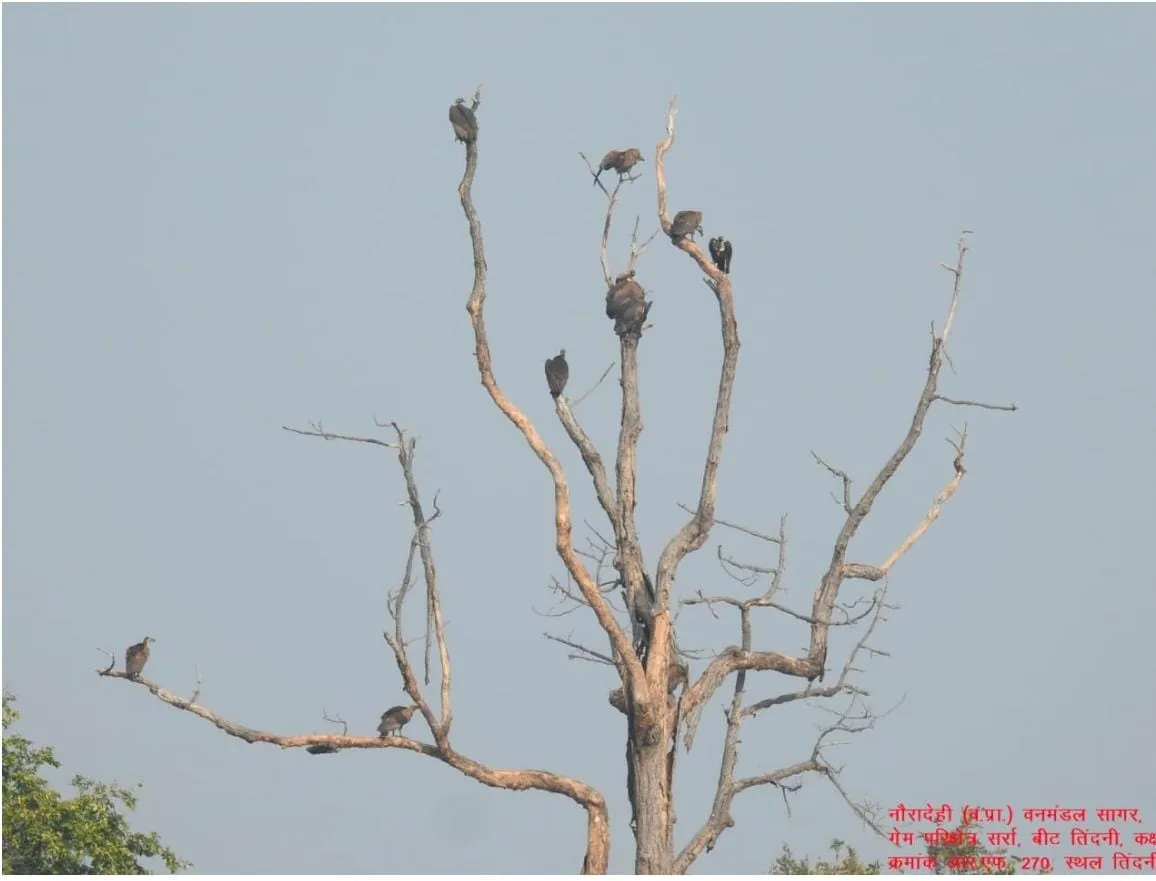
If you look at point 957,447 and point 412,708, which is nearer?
point 412,708

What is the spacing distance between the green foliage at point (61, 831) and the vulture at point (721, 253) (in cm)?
1152

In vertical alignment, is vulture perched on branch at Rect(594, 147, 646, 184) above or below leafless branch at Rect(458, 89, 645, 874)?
above

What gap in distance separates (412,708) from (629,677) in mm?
1485

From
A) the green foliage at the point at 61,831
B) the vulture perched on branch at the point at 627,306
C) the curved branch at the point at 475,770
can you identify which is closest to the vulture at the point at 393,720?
the curved branch at the point at 475,770

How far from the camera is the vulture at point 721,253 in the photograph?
13555mm

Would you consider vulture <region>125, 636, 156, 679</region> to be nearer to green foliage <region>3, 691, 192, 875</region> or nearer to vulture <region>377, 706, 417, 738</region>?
vulture <region>377, 706, 417, 738</region>

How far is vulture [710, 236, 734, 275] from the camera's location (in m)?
13.6

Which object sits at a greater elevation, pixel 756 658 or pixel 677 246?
pixel 677 246

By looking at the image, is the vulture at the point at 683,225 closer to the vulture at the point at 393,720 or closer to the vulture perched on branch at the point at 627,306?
the vulture perched on branch at the point at 627,306

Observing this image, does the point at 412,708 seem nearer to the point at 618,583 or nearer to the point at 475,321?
the point at 618,583

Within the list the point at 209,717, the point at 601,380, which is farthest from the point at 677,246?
the point at 209,717

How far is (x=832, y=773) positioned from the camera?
13.5m

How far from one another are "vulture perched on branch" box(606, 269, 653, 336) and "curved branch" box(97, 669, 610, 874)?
3021 mm

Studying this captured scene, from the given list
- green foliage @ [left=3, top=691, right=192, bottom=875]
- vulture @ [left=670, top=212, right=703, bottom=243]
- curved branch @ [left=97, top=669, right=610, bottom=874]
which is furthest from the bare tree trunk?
green foliage @ [left=3, top=691, right=192, bottom=875]
